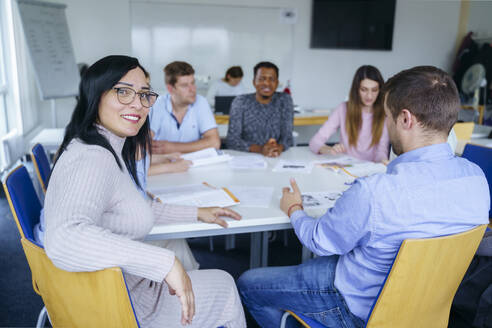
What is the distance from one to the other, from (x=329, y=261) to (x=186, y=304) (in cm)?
58

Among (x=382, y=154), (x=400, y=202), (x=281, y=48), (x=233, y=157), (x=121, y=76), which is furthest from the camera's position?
(x=281, y=48)

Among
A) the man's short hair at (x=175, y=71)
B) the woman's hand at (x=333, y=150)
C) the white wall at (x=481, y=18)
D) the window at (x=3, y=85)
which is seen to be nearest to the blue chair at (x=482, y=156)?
the woman's hand at (x=333, y=150)

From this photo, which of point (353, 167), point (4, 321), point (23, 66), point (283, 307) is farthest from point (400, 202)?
point (23, 66)

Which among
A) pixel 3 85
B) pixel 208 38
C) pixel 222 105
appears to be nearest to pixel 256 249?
pixel 222 105

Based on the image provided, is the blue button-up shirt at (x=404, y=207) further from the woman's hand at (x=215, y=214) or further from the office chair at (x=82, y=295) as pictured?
the office chair at (x=82, y=295)

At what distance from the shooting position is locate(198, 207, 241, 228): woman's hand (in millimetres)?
1492

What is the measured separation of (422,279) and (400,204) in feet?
0.67

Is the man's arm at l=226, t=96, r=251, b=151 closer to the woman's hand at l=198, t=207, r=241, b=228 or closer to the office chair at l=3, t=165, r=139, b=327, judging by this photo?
the woman's hand at l=198, t=207, r=241, b=228

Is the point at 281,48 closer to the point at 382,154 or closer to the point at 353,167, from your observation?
the point at 382,154

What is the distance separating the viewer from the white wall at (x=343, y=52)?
18.7ft

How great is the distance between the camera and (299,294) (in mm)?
1376

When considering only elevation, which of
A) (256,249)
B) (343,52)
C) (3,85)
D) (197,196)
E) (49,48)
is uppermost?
(343,52)

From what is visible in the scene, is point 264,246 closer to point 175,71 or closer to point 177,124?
point 177,124

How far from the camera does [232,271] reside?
8.48 ft
